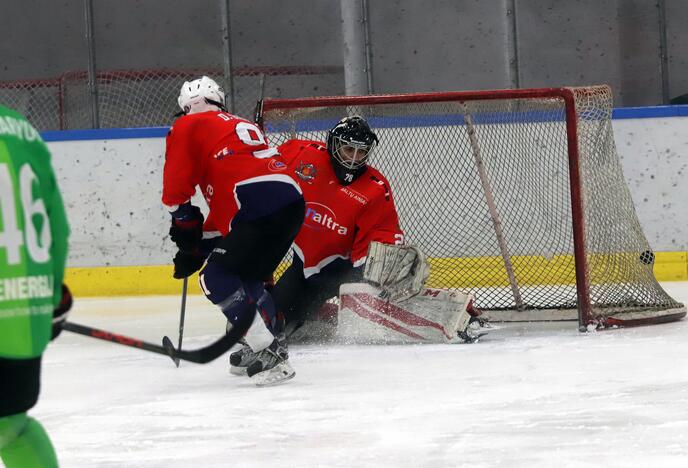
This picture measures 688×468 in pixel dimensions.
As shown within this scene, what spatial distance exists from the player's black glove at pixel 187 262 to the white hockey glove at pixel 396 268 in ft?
2.41

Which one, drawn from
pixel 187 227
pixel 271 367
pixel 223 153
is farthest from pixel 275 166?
pixel 271 367

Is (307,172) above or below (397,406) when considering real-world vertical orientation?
above

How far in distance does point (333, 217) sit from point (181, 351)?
2.53 meters

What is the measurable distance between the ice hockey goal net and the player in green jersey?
3218mm

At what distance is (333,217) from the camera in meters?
4.84

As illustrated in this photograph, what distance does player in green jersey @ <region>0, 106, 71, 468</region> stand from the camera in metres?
1.86

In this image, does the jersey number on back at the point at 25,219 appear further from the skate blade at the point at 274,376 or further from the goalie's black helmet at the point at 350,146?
the goalie's black helmet at the point at 350,146

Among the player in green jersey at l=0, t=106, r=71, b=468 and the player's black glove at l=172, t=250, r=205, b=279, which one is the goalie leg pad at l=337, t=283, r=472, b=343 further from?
the player in green jersey at l=0, t=106, r=71, b=468

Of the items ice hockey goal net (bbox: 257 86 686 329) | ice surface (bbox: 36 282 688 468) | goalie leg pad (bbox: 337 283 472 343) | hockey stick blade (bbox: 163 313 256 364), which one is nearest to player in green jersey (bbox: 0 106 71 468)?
hockey stick blade (bbox: 163 313 256 364)

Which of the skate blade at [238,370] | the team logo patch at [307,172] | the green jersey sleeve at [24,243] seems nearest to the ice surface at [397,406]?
the skate blade at [238,370]

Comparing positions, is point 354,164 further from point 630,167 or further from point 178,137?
point 630,167

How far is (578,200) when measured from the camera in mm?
4855

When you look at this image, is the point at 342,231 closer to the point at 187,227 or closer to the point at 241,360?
the point at 241,360

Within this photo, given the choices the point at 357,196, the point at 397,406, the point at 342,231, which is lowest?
the point at 397,406
